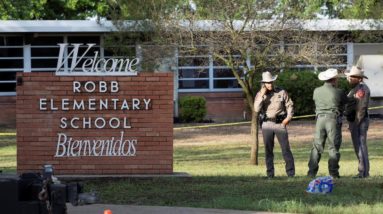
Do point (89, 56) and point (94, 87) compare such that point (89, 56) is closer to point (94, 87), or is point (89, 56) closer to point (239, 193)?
point (94, 87)

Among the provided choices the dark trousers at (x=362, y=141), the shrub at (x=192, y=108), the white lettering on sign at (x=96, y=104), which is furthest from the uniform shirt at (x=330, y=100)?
the shrub at (x=192, y=108)

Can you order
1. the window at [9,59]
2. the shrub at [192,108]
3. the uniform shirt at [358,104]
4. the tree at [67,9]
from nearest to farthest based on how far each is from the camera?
1. the uniform shirt at [358,104]
2. the shrub at [192,108]
3. the window at [9,59]
4. the tree at [67,9]

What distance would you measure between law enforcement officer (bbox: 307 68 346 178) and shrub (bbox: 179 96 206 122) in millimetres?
17479

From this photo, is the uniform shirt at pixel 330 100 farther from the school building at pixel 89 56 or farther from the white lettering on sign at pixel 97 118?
the school building at pixel 89 56

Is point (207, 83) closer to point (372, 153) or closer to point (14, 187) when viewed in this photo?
point (372, 153)

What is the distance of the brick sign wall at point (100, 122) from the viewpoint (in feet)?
35.3

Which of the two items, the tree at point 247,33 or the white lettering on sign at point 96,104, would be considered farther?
the tree at point 247,33

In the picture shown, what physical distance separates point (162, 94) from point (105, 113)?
97 cm

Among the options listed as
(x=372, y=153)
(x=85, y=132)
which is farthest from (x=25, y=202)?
(x=372, y=153)

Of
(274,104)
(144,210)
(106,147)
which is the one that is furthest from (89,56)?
(144,210)

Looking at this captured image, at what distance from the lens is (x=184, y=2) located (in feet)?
52.1

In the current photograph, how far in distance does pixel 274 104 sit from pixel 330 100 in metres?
0.95

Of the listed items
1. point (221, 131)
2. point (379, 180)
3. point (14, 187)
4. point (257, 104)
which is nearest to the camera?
point (14, 187)

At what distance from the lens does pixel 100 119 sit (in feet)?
35.6
